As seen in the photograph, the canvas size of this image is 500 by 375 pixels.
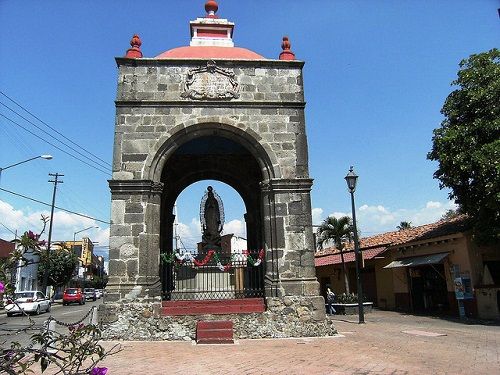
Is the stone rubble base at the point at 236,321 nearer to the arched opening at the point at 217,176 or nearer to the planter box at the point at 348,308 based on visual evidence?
the arched opening at the point at 217,176

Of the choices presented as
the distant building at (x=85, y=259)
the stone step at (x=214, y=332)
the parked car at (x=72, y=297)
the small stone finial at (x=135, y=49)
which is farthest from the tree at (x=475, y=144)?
the distant building at (x=85, y=259)

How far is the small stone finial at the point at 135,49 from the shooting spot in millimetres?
10530

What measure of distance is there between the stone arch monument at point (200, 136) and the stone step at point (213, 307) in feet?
0.28

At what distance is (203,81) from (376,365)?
7.45 meters

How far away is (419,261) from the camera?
1695 centimetres

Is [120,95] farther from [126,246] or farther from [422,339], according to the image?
[422,339]

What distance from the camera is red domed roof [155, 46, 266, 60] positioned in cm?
1092

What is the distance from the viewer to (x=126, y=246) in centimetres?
939

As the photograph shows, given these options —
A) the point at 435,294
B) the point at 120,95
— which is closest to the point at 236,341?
the point at 120,95

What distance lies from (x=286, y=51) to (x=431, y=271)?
11642 mm

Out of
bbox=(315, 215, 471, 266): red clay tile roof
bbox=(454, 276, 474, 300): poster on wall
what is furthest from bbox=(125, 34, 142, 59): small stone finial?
bbox=(454, 276, 474, 300): poster on wall

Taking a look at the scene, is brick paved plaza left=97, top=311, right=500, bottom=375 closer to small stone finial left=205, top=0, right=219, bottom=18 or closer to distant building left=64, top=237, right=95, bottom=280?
small stone finial left=205, top=0, right=219, bottom=18

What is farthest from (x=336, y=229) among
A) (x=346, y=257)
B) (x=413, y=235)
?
(x=413, y=235)

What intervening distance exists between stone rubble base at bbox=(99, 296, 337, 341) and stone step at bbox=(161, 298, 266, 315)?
10 cm
